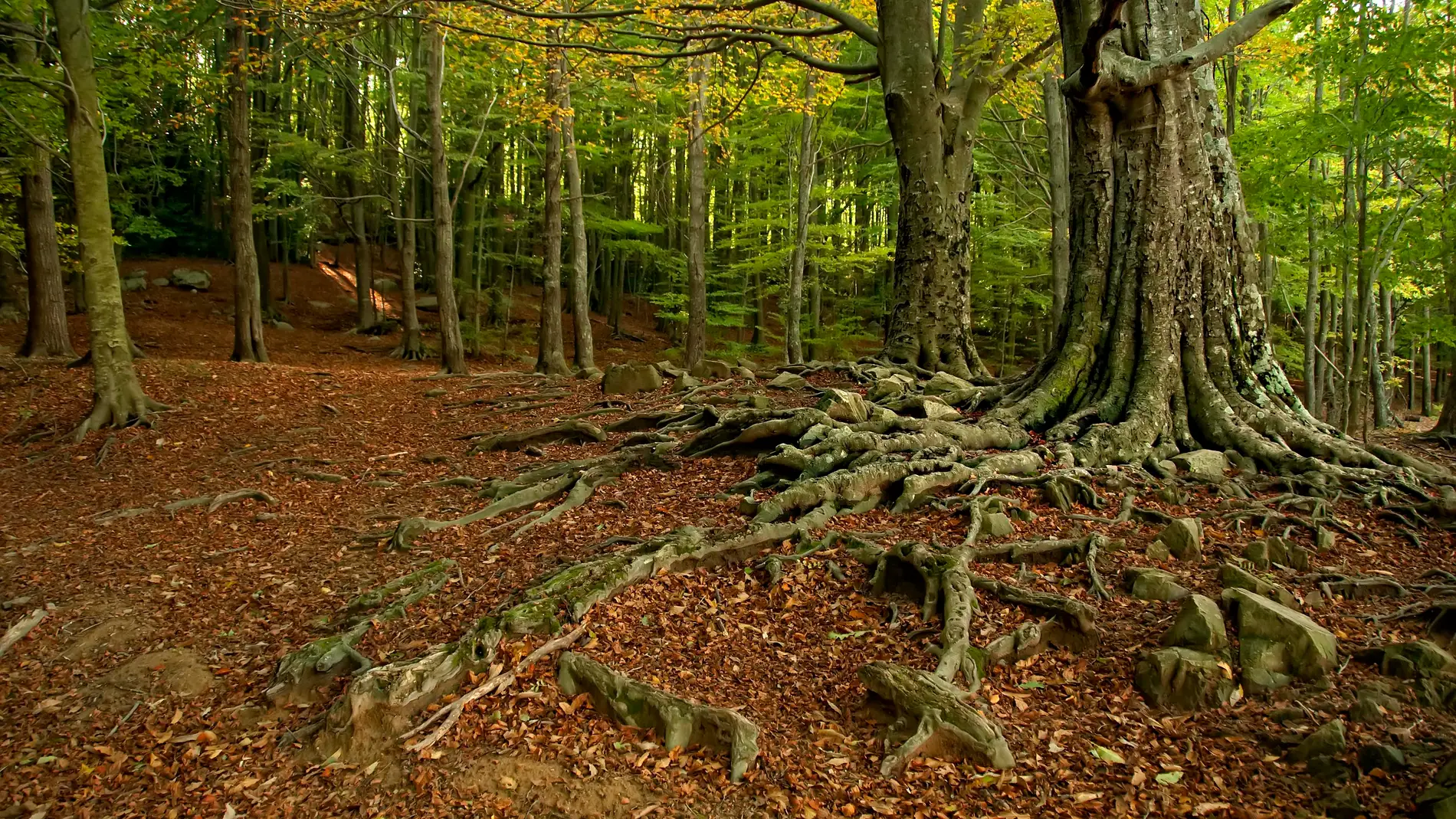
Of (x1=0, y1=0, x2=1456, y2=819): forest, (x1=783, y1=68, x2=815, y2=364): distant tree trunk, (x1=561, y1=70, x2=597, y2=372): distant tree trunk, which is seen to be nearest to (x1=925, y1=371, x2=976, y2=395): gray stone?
(x1=0, y1=0, x2=1456, y2=819): forest

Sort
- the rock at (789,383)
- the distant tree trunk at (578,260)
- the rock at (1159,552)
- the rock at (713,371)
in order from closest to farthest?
the rock at (1159,552) < the rock at (789,383) < the rock at (713,371) < the distant tree trunk at (578,260)

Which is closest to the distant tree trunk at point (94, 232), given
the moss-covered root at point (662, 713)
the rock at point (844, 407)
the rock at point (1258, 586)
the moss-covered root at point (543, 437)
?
the moss-covered root at point (543, 437)

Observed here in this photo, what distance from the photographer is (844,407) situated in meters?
7.25

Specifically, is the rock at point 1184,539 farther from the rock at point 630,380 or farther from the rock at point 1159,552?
the rock at point 630,380

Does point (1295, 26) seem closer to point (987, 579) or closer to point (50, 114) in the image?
point (987, 579)

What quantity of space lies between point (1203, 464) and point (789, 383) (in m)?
5.04

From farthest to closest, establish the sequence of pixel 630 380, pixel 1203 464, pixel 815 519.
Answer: pixel 630 380 < pixel 1203 464 < pixel 815 519

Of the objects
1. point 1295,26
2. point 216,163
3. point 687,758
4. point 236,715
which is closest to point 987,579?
point 687,758

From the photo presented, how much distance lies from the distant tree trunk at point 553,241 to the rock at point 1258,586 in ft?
40.2

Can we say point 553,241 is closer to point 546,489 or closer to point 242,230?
point 242,230

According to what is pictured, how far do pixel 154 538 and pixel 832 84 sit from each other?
13575 mm

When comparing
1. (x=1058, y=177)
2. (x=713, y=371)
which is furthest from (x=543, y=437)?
(x=1058, y=177)

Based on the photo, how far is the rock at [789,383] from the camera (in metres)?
9.66

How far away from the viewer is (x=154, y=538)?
6234 mm
